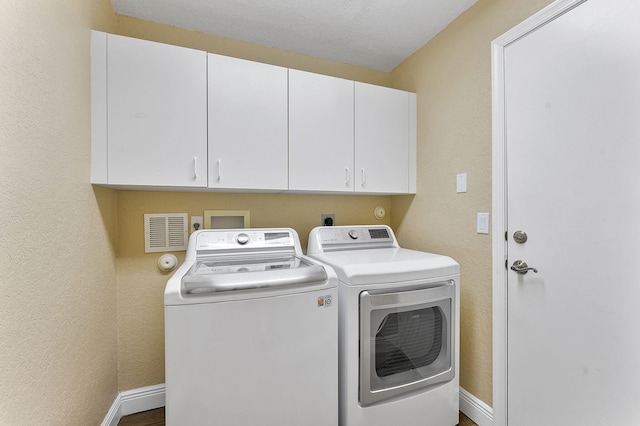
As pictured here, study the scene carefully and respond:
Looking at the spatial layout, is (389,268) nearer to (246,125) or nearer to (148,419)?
(246,125)

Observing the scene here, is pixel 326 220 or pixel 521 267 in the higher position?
pixel 326 220

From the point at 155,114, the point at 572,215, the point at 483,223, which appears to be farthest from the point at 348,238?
the point at 155,114

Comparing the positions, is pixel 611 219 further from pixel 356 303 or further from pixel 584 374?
pixel 356 303

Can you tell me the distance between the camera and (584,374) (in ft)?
3.88

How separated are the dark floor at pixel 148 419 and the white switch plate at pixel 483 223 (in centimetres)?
114

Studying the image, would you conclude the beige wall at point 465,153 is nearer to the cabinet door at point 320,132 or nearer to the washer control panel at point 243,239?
the cabinet door at point 320,132

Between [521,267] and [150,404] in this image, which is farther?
[150,404]

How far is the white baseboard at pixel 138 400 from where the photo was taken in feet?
5.57

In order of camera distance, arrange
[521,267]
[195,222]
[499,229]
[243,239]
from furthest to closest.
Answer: [195,222]
[243,239]
[499,229]
[521,267]

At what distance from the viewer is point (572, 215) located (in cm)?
122

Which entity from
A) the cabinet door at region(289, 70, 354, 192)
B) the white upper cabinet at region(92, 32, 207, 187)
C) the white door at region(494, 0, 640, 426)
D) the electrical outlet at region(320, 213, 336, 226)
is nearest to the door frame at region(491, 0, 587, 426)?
the white door at region(494, 0, 640, 426)

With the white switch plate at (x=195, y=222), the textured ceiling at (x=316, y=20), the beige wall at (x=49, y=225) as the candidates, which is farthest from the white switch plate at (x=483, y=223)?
the beige wall at (x=49, y=225)

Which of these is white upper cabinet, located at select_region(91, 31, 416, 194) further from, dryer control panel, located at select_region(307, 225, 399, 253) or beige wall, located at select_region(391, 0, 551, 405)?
dryer control panel, located at select_region(307, 225, 399, 253)

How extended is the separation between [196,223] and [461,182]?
1772 millimetres
